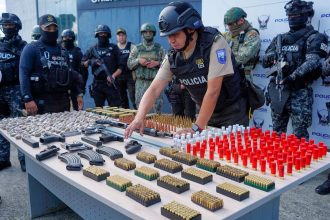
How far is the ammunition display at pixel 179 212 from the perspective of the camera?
1.23 m

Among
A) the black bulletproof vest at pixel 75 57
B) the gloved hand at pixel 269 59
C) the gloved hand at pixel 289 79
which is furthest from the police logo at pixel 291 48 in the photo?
the black bulletproof vest at pixel 75 57

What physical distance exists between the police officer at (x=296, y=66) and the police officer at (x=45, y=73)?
266 cm

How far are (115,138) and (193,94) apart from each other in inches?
33.4

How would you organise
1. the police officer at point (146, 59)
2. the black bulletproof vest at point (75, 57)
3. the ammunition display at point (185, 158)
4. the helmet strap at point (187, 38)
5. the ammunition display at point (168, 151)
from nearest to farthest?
the ammunition display at point (185, 158) → the ammunition display at point (168, 151) → the helmet strap at point (187, 38) → the police officer at point (146, 59) → the black bulletproof vest at point (75, 57)

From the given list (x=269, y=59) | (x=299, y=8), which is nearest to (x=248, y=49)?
(x=269, y=59)

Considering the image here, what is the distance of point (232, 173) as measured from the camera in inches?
64.6

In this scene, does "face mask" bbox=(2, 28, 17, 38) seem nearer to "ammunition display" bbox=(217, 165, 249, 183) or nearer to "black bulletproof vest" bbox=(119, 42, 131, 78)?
"black bulletproof vest" bbox=(119, 42, 131, 78)

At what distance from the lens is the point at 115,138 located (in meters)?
2.44

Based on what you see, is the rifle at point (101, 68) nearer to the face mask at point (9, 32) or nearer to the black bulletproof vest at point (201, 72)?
the face mask at point (9, 32)

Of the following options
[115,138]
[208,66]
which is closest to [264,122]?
[208,66]

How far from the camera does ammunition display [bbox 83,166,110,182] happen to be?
1.69m

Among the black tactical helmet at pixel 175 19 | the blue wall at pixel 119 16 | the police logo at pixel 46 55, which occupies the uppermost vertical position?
the blue wall at pixel 119 16

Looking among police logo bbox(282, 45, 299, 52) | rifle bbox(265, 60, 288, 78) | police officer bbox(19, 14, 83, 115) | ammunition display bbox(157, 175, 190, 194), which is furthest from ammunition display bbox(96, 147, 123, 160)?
police logo bbox(282, 45, 299, 52)

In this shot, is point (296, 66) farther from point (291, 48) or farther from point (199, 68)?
point (199, 68)
